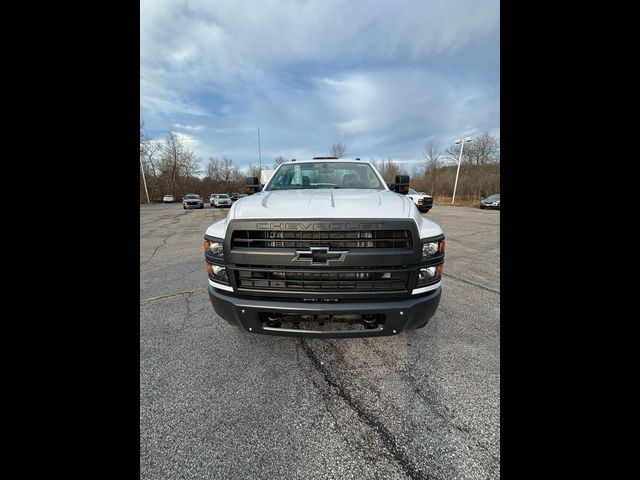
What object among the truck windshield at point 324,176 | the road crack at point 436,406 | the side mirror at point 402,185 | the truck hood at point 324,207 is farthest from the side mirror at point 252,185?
the road crack at point 436,406

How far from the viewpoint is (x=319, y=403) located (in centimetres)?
181

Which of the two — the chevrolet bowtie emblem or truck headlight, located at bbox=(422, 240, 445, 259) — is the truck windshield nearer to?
truck headlight, located at bbox=(422, 240, 445, 259)

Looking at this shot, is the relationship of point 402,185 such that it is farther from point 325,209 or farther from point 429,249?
point 325,209

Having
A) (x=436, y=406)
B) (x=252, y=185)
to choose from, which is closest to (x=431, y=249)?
(x=436, y=406)

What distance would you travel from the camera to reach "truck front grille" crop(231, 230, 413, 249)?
194 cm

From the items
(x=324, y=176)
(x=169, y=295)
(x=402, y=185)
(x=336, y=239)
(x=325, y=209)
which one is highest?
(x=324, y=176)

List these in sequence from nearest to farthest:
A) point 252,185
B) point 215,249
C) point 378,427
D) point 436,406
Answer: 1. point 378,427
2. point 436,406
3. point 215,249
4. point 252,185

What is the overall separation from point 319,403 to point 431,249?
147 cm

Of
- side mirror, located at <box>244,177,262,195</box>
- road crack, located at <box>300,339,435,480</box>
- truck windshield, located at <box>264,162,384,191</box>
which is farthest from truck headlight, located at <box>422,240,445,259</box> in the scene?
side mirror, located at <box>244,177,262,195</box>

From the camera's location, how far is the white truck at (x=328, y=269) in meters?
1.92

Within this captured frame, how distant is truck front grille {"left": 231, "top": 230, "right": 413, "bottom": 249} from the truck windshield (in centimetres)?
148
